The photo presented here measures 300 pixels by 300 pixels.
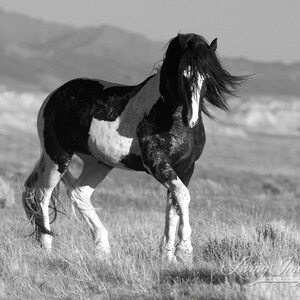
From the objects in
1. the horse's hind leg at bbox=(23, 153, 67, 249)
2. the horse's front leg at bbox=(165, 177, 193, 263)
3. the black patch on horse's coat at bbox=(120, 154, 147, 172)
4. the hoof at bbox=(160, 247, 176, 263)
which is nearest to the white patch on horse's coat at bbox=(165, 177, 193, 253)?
the horse's front leg at bbox=(165, 177, 193, 263)

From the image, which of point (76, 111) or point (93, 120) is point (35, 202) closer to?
point (76, 111)

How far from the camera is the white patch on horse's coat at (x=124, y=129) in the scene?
8289mm

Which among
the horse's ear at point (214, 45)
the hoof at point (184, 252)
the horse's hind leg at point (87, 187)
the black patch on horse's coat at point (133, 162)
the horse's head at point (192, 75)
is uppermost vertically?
the horse's ear at point (214, 45)

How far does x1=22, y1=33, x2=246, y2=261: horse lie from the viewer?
7.84m

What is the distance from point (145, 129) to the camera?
816cm

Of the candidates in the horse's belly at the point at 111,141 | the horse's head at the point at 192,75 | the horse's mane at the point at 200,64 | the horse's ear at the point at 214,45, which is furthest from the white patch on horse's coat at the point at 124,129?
the horse's ear at the point at 214,45

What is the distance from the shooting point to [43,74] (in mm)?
129750

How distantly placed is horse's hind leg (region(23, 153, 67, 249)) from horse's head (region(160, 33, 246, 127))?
1810 mm

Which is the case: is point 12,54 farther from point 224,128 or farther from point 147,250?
point 147,250

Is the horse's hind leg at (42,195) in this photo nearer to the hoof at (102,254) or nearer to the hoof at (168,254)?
the hoof at (102,254)

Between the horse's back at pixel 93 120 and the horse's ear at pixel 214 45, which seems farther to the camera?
the horse's back at pixel 93 120

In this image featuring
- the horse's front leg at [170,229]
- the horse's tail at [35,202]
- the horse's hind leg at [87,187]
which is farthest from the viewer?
the horse's tail at [35,202]

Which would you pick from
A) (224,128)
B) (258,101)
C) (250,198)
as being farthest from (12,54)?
(250,198)

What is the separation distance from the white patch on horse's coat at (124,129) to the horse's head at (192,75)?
25cm
